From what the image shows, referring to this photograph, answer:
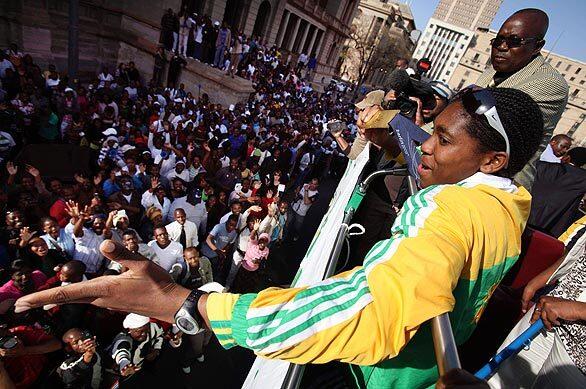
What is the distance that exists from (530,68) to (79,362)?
A: 487 centimetres

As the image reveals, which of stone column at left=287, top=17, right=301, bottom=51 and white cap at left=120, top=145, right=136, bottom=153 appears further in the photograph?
stone column at left=287, top=17, right=301, bottom=51

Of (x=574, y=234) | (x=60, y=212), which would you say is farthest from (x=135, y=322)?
(x=574, y=234)

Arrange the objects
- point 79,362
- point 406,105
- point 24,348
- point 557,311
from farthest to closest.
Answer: point 79,362
point 24,348
point 406,105
point 557,311

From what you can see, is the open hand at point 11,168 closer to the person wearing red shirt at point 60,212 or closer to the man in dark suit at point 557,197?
the person wearing red shirt at point 60,212

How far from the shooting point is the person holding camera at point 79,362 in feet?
11.2

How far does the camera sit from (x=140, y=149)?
25.3 ft

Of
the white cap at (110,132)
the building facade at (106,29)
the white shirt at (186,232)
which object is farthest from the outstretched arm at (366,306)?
the building facade at (106,29)

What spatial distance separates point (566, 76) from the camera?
72.2 m

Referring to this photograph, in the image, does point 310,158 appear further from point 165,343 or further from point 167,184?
point 165,343

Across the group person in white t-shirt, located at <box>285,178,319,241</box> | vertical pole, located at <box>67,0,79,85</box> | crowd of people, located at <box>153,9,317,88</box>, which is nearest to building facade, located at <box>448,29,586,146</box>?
crowd of people, located at <box>153,9,317,88</box>

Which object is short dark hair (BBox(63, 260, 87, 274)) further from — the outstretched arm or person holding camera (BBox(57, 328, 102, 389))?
the outstretched arm

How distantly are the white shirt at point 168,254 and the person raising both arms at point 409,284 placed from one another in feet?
13.4

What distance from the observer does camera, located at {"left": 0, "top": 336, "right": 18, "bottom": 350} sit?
119 inches

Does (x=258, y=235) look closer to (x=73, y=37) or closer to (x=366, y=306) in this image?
(x=366, y=306)
